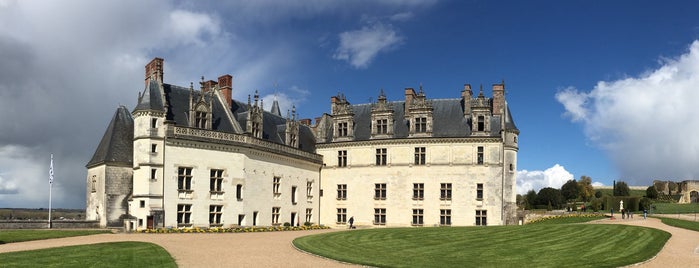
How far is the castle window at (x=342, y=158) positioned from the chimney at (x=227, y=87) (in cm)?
1036

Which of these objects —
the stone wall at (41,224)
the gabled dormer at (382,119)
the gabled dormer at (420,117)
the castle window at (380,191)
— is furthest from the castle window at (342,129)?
the stone wall at (41,224)

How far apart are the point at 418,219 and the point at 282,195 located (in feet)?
35.0

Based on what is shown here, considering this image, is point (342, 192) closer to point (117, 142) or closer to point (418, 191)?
point (418, 191)

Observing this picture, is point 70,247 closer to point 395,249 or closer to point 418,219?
point 395,249

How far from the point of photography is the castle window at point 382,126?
43.2 m

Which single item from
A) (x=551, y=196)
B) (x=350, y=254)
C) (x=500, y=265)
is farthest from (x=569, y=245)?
(x=551, y=196)

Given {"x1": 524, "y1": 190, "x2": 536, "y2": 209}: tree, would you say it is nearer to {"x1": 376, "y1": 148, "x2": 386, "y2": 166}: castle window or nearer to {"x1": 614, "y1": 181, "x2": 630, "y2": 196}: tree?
{"x1": 614, "y1": 181, "x2": 630, "y2": 196}: tree

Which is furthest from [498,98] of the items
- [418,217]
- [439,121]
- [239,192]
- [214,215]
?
[214,215]

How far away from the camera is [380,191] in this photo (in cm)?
4275

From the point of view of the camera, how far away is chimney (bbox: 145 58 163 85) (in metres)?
34.1

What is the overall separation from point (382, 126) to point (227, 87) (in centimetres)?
1246

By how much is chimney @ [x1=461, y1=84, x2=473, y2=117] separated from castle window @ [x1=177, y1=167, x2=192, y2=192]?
68.9 ft

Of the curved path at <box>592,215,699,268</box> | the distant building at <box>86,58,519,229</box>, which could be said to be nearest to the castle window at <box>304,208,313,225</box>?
the distant building at <box>86,58,519,229</box>

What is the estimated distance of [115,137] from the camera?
33.3 m
